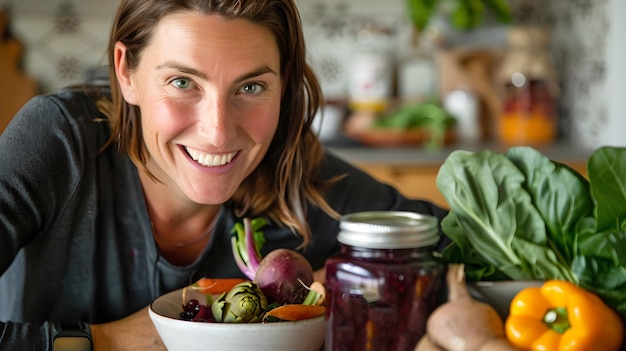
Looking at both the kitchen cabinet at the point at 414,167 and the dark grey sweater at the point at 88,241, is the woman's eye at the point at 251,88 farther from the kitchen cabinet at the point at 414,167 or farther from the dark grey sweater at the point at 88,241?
the kitchen cabinet at the point at 414,167

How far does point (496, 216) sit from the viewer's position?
92cm

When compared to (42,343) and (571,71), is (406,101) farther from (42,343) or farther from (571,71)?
(42,343)

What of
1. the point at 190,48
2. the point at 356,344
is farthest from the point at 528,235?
the point at 190,48

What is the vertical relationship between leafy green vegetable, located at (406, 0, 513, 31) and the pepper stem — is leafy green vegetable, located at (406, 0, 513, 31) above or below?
above

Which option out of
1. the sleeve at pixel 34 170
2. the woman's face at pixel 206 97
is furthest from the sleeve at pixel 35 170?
the woman's face at pixel 206 97

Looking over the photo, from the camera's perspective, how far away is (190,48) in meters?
1.12

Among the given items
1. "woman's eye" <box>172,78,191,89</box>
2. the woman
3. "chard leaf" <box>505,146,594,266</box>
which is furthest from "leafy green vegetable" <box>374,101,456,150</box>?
"chard leaf" <box>505,146,594,266</box>

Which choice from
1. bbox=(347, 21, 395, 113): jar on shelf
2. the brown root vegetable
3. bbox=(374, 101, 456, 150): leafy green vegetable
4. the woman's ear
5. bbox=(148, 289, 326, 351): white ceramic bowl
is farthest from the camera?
bbox=(347, 21, 395, 113): jar on shelf

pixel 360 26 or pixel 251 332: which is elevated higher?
pixel 360 26

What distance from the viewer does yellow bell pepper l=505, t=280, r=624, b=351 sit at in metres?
0.77

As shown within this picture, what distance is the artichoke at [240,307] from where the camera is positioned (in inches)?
36.0

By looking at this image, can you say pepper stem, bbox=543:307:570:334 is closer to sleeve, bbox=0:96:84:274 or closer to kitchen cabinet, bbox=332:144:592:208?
sleeve, bbox=0:96:84:274

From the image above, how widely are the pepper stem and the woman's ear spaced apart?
29.5 inches

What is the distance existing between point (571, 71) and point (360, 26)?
0.82 m
